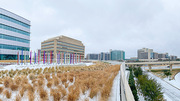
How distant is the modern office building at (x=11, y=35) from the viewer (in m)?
32.0

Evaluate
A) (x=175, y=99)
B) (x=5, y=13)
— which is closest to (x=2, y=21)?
(x=5, y=13)

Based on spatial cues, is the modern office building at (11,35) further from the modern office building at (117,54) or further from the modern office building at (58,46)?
the modern office building at (117,54)

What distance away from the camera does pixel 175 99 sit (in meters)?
20.0

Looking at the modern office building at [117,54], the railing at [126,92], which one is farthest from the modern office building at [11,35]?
the modern office building at [117,54]

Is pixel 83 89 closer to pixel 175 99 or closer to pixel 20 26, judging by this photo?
pixel 175 99

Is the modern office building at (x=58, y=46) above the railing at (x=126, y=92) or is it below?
above

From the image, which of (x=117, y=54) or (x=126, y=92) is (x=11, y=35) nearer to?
(x=126, y=92)

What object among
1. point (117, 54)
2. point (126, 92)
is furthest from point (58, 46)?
point (117, 54)

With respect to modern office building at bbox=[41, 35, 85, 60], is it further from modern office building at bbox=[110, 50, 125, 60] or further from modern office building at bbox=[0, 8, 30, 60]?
modern office building at bbox=[110, 50, 125, 60]

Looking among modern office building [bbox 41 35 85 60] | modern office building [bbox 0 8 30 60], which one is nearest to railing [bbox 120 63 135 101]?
modern office building [bbox 0 8 30 60]

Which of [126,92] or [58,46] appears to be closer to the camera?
[126,92]

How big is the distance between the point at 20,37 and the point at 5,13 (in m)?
9.09

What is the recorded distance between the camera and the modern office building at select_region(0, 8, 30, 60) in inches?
1259

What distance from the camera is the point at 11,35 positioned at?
112 feet
